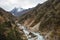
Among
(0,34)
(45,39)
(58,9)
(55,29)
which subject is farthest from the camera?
(58,9)

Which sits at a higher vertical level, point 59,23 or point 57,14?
point 57,14

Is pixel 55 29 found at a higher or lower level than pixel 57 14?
lower

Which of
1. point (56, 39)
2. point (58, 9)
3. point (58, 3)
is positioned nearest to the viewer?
point (56, 39)

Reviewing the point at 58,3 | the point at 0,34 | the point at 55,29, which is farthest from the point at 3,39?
the point at 58,3

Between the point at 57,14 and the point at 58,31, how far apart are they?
21597 mm

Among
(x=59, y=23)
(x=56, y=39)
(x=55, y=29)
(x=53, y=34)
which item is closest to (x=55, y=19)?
(x=59, y=23)

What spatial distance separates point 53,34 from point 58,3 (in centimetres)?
4864

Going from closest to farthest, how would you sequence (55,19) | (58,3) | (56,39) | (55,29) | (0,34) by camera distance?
(0,34) → (56,39) → (55,29) → (55,19) → (58,3)

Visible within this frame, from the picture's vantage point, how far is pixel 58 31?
282 feet

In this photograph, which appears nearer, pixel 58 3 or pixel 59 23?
pixel 59 23

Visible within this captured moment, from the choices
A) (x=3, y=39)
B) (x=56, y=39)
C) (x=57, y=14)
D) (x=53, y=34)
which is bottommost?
(x=3, y=39)

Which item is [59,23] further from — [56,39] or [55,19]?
[56,39]

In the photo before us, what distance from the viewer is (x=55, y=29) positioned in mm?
90688

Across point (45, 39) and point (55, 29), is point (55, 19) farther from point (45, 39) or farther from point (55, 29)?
point (45, 39)
